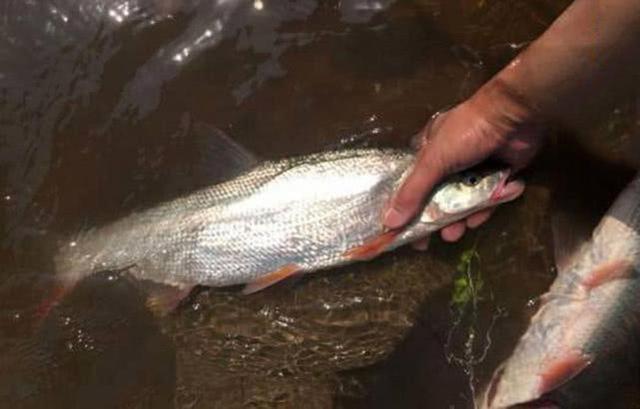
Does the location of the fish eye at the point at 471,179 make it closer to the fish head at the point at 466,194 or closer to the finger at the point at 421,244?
the fish head at the point at 466,194

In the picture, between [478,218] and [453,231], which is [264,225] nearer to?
[453,231]

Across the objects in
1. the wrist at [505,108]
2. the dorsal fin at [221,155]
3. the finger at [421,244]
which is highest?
the wrist at [505,108]

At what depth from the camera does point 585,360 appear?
133 inches

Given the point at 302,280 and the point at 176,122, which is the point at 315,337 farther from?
the point at 176,122

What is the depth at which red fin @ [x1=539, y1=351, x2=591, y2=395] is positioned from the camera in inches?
132

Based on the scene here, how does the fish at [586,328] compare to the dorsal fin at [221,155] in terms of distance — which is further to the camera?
the dorsal fin at [221,155]

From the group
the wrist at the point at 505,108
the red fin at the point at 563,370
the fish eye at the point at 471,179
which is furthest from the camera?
the fish eye at the point at 471,179

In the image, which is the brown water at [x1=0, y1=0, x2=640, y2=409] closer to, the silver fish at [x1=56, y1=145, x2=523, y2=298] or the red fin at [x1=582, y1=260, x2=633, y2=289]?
the silver fish at [x1=56, y1=145, x2=523, y2=298]

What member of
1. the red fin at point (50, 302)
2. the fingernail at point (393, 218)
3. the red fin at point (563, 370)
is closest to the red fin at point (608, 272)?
the red fin at point (563, 370)

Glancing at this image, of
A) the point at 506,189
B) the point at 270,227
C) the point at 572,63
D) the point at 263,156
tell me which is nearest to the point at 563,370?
the point at 506,189

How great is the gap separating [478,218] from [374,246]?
51 centimetres

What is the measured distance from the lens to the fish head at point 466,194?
11.5ft


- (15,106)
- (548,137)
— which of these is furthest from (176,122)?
(548,137)

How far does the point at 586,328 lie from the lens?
3449 mm
